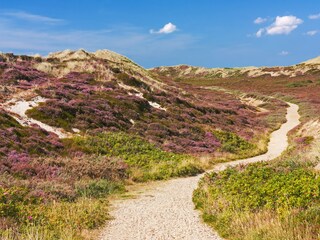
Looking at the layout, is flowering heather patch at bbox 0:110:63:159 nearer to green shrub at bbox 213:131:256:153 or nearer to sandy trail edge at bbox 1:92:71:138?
sandy trail edge at bbox 1:92:71:138

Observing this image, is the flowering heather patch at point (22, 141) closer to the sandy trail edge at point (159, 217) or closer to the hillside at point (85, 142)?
the hillside at point (85, 142)

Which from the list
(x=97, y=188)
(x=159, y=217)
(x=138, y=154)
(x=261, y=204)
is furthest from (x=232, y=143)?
(x=261, y=204)

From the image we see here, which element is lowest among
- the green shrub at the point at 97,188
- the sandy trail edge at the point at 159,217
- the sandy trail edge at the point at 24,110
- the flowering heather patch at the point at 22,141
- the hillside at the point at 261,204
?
the sandy trail edge at the point at 159,217

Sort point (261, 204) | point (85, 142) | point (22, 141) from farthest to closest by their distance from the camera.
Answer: point (85, 142), point (22, 141), point (261, 204)

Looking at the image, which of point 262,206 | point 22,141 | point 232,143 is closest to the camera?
point 262,206

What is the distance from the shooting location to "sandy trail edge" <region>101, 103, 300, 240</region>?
10.9 meters

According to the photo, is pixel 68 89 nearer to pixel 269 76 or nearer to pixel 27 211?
pixel 27 211

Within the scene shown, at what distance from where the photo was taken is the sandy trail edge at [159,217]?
1094 cm

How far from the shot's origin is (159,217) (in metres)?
12.8

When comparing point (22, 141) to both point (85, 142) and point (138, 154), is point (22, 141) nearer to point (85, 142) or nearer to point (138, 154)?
point (85, 142)

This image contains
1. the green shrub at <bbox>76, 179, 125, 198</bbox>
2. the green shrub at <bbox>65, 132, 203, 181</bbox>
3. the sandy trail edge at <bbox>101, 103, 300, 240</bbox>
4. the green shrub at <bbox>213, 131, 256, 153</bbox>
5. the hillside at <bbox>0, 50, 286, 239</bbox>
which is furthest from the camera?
A: the green shrub at <bbox>213, 131, 256, 153</bbox>

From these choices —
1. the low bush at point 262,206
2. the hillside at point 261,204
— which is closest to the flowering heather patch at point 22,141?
the hillside at point 261,204

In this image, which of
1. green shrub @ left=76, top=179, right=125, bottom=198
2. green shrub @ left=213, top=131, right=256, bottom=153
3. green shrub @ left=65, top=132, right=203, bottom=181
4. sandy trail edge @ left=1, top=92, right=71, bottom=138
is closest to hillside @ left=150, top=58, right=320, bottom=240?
green shrub @ left=76, top=179, right=125, bottom=198

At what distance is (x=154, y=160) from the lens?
23.9 metres
